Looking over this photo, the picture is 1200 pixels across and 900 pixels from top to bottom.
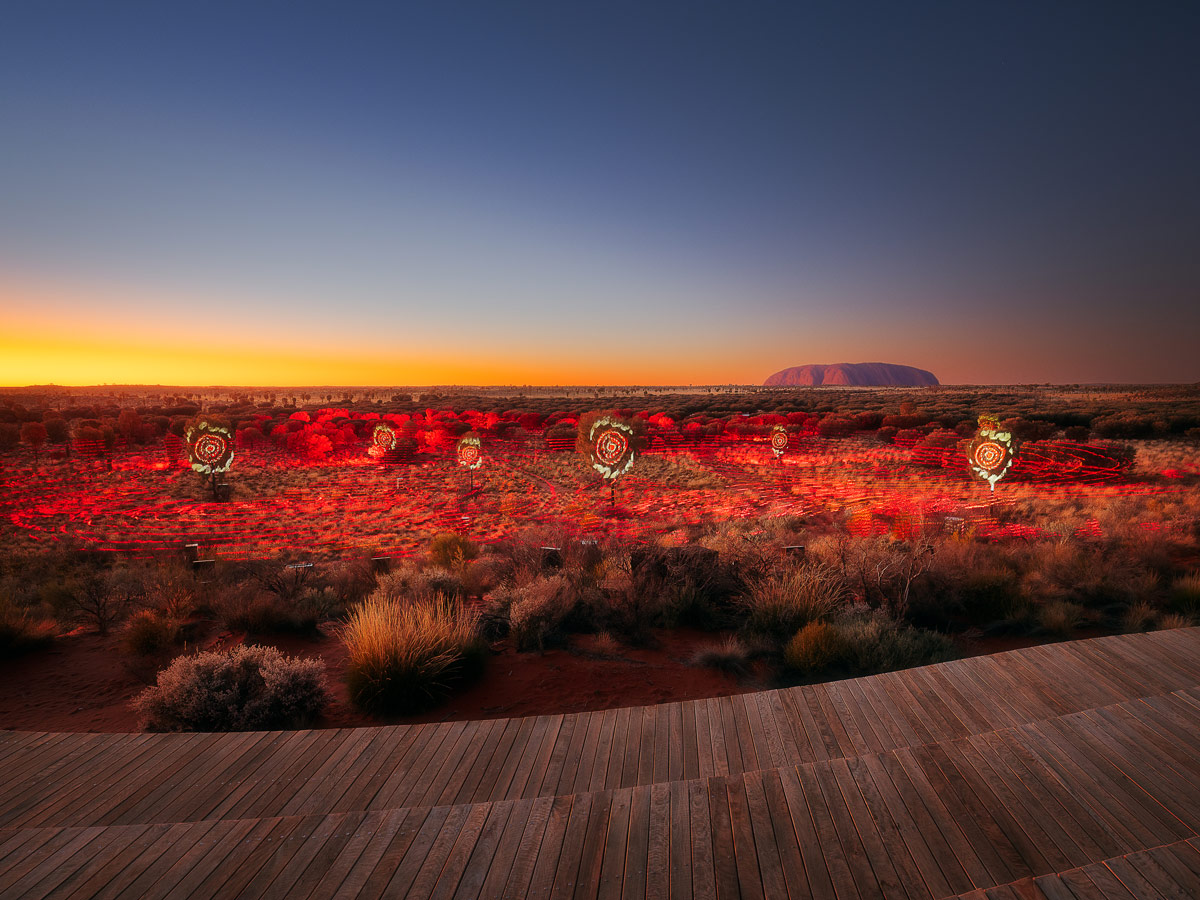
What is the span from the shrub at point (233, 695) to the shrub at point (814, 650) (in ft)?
17.8

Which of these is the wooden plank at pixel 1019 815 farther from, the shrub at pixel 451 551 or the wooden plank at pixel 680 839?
the shrub at pixel 451 551

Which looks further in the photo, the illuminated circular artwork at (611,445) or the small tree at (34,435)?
the small tree at (34,435)

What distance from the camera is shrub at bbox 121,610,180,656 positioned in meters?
7.10

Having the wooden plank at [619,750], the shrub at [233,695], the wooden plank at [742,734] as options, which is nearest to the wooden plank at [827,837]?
the wooden plank at [742,734]

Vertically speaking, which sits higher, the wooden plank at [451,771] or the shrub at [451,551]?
the wooden plank at [451,771]

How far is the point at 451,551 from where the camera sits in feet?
36.7

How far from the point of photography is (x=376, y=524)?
1634 cm

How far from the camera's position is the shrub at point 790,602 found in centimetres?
737

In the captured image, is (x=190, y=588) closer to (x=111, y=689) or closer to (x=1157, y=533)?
(x=111, y=689)

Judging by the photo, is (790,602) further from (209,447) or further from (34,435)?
(34,435)

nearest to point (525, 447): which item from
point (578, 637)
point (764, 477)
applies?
point (764, 477)

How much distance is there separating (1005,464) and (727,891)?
60.0 ft

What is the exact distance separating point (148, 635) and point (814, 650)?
8.84m

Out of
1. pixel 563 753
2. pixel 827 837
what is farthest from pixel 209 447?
pixel 827 837
